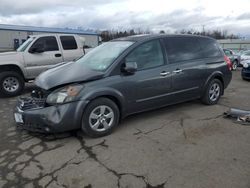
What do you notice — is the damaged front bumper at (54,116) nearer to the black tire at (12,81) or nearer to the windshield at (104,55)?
the windshield at (104,55)

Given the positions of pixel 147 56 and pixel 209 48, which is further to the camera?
pixel 209 48

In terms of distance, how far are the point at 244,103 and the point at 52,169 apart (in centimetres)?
530

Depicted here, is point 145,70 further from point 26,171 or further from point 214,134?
point 26,171

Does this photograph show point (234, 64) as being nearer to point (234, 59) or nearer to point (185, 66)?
point (234, 59)

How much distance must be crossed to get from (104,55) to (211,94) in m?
2.88

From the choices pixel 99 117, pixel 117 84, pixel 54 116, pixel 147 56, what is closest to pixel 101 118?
pixel 99 117

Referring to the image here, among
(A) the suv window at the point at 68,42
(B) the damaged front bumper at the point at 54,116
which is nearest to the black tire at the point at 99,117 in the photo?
(B) the damaged front bumper at the point at 54,116

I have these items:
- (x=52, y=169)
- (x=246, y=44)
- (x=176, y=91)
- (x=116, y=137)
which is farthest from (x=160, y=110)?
(x=246, y=44)

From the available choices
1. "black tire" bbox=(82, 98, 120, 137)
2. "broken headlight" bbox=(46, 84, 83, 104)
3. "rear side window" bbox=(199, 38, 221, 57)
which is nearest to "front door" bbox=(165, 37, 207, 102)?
"rear side window" bbox=(199, 38, 221, 57)

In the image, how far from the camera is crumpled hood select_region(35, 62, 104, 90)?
4566 mm

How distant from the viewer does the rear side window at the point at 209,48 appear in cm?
638

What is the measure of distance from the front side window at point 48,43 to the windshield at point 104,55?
3617 millimetres

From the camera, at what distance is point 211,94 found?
21.6 ft

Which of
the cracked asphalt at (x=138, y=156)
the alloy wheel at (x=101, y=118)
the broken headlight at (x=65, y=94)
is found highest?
the broken headlight at (x=65, y=94)
